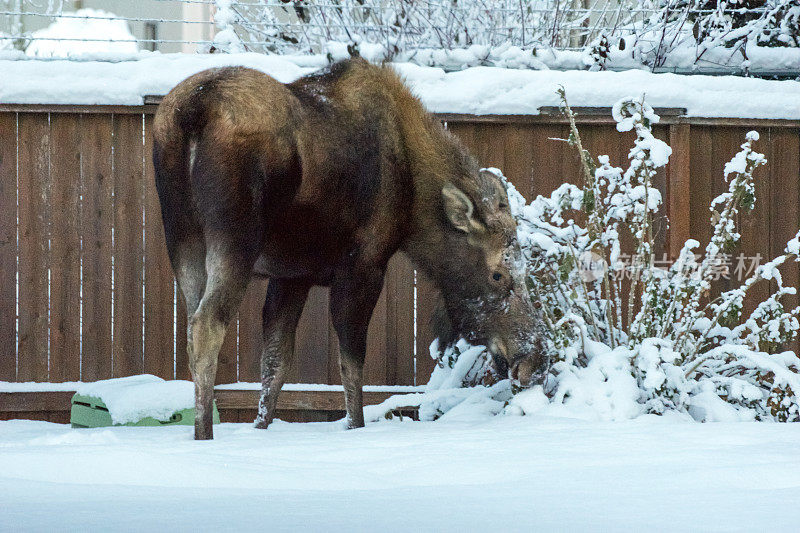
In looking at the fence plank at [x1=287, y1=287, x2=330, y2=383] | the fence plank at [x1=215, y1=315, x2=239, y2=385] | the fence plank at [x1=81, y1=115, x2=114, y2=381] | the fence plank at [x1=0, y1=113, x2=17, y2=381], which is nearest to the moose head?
the fence plank at [x1=287, y1=287, x2=330, y2=383]

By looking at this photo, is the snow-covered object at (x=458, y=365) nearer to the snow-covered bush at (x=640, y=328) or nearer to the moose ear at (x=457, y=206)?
the snow-covered bush at (x=640, y=328)

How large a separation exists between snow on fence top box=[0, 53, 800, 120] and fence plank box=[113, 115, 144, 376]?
25 centimetres

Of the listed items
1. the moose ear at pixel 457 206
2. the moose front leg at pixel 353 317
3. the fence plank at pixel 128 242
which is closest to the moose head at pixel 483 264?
the moose ear at pixel 457 206

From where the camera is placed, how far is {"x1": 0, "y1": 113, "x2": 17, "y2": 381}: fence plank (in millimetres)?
5840

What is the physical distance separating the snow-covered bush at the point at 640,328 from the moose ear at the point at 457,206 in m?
0.54

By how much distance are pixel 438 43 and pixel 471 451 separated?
4827 mm

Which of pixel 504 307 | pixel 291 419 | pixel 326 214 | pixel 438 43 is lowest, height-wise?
pixel 291 419

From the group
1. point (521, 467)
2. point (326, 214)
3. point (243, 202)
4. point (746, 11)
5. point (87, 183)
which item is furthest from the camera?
point (746, 11)

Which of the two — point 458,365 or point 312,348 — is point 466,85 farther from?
point 312,348

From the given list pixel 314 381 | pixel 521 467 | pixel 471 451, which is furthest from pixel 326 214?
pixel 314 381

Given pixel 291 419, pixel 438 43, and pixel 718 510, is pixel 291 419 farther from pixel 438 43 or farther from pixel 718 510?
pixel 718 510

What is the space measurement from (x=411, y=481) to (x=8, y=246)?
4135 millimetres

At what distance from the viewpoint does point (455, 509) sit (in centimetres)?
227

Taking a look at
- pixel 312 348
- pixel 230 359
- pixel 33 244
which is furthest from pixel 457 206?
pixel 33 244
